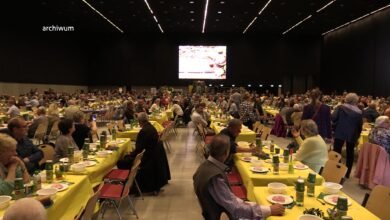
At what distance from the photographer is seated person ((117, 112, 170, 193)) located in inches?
232

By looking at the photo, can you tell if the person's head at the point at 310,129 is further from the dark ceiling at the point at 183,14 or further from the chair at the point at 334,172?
the dark ceiling at the point at 183,14

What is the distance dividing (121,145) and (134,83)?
70.9ft

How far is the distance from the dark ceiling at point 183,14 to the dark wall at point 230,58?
1.79m

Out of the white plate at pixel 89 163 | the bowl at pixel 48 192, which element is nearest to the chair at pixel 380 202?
the bowl at pixel 48 192

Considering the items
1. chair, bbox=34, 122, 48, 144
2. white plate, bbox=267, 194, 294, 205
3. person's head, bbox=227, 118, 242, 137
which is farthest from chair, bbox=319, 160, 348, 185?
chair, bbox=34, 122, 48, 144

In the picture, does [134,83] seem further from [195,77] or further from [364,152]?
[364,152]

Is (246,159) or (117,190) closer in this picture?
(117,190)

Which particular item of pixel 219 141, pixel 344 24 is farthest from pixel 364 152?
pixel 344 24

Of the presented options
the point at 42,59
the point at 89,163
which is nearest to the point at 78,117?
the point at 89,163

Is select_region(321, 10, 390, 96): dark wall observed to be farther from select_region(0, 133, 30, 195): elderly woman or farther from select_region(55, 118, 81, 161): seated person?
select_region(0, 133, 30, 195): elderly woman

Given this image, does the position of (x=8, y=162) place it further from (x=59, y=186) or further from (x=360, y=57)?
(x=360, y=57)

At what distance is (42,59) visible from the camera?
20.6 metres

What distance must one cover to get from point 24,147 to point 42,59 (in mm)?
17140

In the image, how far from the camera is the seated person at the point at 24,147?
470 cm
